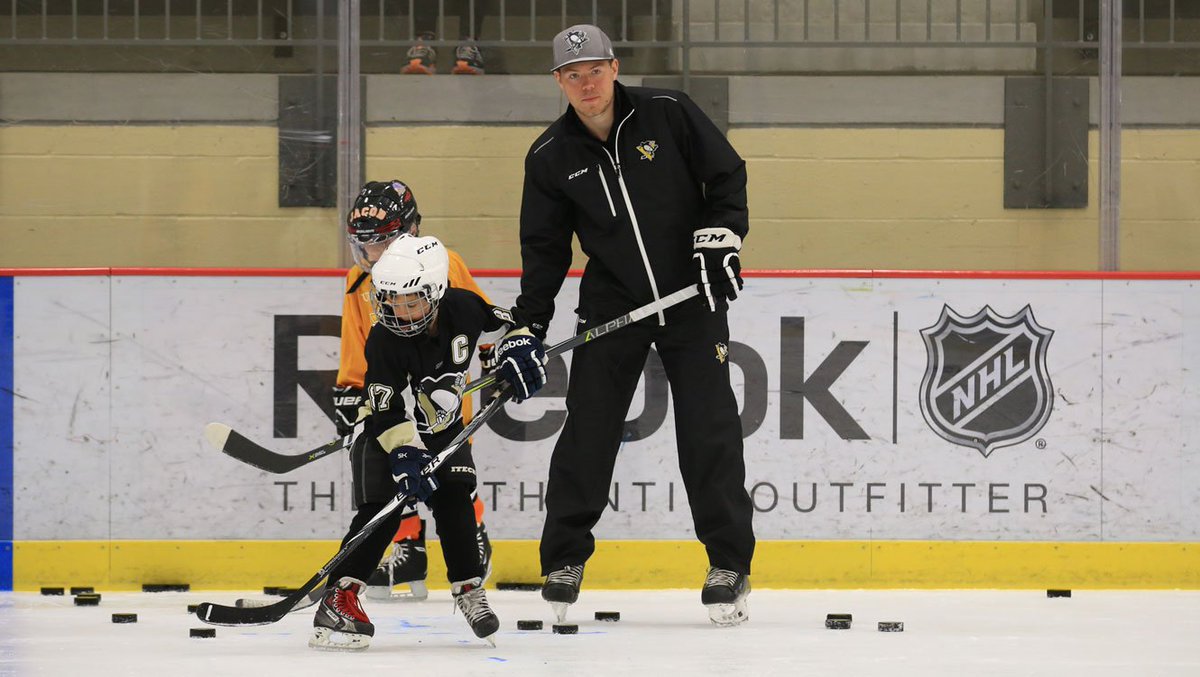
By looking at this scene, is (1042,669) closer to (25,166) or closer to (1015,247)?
(1015,247)

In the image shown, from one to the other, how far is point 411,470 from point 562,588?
0.61 m

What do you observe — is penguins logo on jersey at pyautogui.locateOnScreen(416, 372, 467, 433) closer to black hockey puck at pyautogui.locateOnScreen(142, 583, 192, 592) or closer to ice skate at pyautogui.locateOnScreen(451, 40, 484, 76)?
black hockey puck at pyautogui.locateOnScreen(142, 583, 192, 592)

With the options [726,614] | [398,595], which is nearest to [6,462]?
[398,595]

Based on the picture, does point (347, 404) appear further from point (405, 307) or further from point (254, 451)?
point (405, 307)

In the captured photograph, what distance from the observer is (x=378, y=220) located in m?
4.11

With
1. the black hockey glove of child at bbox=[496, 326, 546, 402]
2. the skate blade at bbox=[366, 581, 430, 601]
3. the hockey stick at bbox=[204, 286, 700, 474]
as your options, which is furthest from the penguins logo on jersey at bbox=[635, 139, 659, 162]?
the skate blade at bbox=[366, 581, 430, 601]

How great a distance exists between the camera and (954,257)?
15.4ft

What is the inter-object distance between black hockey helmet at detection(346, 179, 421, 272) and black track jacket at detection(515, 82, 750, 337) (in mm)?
417

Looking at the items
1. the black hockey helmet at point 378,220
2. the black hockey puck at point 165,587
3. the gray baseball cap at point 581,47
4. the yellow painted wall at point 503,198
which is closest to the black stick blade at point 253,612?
the black hockey helmet at point 378,220

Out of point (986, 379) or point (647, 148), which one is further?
point (986, 379)

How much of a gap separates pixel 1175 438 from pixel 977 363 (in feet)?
1.88

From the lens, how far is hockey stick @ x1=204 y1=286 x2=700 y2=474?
3.76 meters

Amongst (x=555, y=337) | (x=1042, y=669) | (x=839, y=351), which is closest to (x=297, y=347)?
(x=555, y=337)

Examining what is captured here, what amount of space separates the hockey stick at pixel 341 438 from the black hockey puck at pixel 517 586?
66 cm
